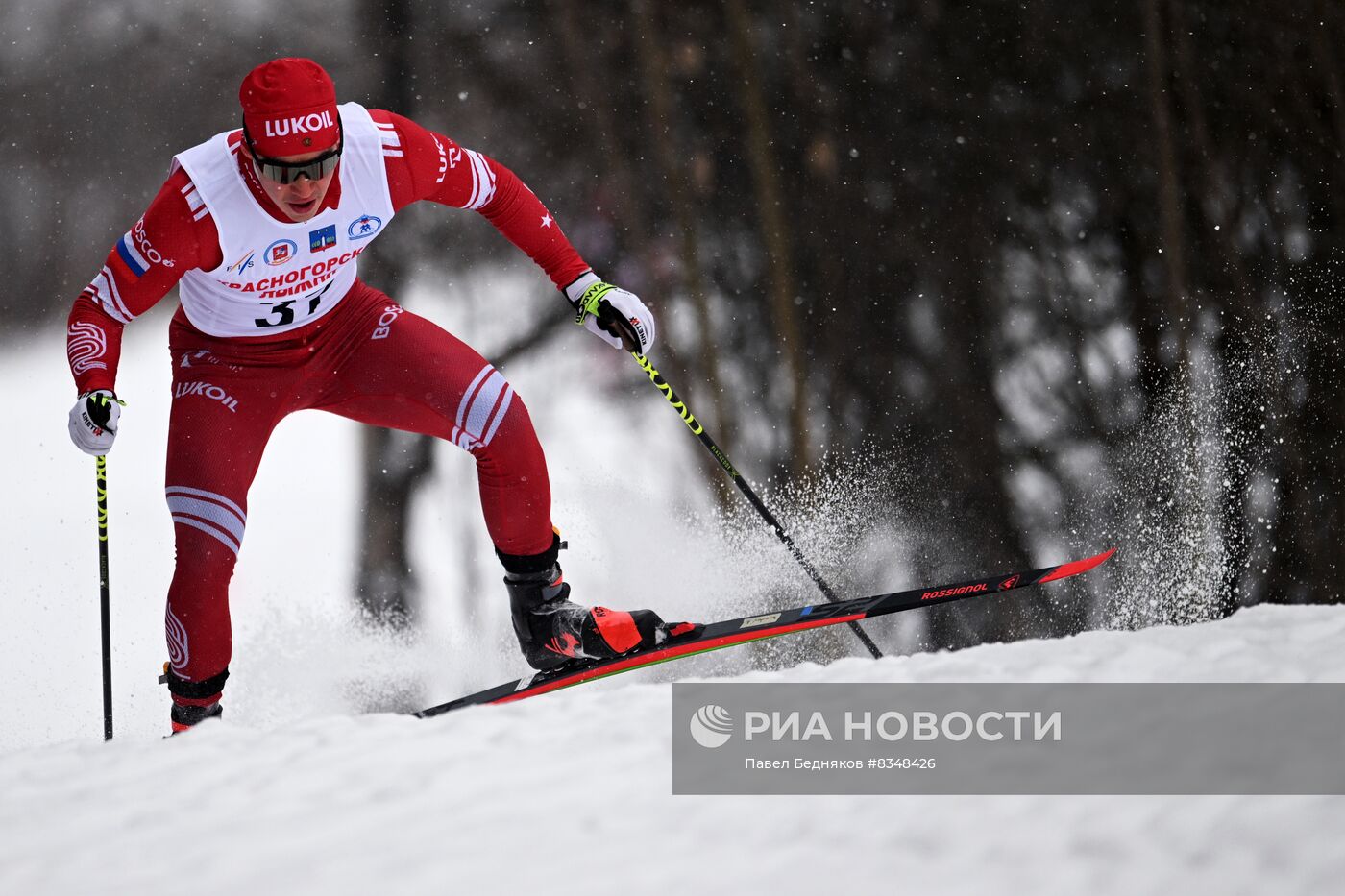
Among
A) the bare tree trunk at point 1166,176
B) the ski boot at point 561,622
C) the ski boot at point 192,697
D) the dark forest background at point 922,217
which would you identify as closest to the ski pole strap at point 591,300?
the ski boot at point 561,622

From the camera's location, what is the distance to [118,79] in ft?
24.6

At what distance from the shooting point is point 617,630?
357 cm

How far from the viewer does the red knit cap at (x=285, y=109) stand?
2873 millimetres

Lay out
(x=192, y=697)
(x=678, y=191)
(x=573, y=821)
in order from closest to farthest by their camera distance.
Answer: (x=573, y=821) < (x=192, y=697) < (x=678, y=191)

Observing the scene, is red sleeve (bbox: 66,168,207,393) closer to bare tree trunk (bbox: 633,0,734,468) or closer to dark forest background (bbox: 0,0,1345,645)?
dark forest background (bbox: 0,0,1345,645)

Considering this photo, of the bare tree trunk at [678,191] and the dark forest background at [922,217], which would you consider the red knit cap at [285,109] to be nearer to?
the dark forest background at [922,217]

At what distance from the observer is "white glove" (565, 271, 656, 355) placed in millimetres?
3645

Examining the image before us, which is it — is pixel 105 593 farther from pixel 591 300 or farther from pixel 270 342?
pixel 591 300

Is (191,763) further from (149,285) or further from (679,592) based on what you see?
(679,592)

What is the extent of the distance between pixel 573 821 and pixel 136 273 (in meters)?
1.95

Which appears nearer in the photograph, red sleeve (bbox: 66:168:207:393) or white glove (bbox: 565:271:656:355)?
red sleeve (bbox: 66:168:207:393)

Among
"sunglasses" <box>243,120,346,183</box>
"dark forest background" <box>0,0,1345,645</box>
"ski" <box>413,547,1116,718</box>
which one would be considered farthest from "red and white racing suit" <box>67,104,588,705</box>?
"dark forest background" <box>0,0,1345,645</box>

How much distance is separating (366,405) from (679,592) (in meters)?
3.48

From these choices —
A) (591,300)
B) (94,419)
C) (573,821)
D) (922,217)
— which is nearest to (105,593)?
(94,419)
